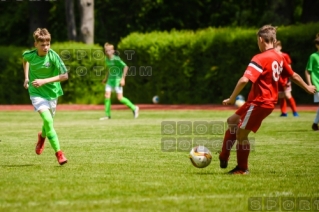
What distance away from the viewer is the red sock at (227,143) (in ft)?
30.7

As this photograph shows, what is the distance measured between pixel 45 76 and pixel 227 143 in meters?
3.02

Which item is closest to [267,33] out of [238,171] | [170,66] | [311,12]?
[238,171]

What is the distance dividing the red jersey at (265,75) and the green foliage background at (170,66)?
17811mm

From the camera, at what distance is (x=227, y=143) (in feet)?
31.0

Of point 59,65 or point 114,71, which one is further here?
point 114,71

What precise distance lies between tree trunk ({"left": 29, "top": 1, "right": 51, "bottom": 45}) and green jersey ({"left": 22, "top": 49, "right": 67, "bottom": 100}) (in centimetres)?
3033

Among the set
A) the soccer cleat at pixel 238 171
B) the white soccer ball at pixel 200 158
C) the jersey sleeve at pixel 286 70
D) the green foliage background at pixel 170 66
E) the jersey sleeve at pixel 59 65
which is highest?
the jersey sleeve at pixel 286 70

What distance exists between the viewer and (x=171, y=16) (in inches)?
1564

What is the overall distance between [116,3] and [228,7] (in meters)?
6.57

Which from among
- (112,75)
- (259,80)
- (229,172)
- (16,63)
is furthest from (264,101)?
(16,63)

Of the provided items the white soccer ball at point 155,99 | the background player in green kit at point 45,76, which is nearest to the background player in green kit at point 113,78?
the white soccer ball at point 155,99

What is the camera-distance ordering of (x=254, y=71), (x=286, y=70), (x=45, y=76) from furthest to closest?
(x=45, y=76)
(x=286, y=70)
(x=254, y=71)

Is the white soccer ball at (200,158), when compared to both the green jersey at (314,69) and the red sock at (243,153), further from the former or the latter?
the green jersey at (314,69)

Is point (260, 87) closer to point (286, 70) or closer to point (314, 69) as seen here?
point (286, 70)
